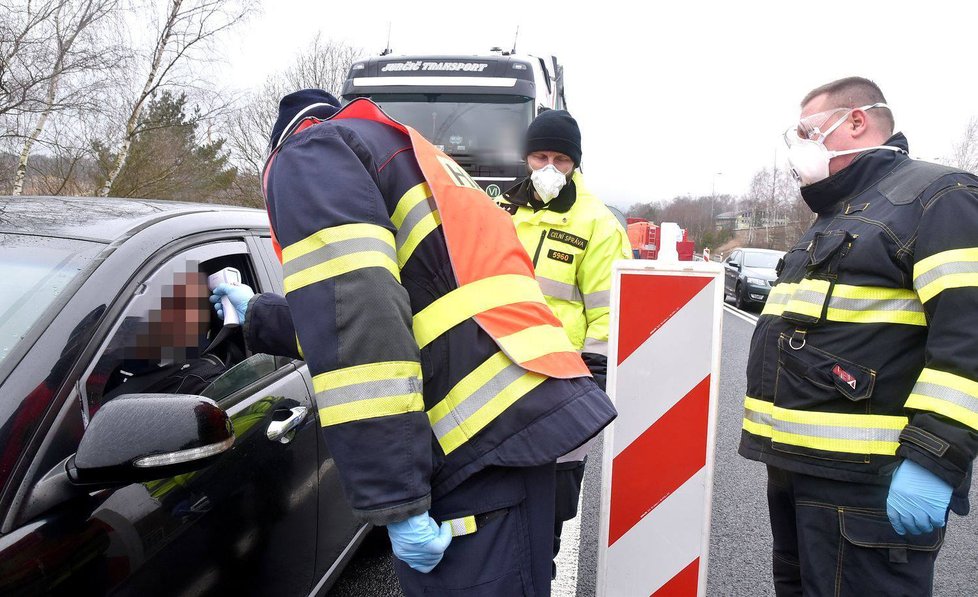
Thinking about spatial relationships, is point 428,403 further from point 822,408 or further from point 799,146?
point 799,146

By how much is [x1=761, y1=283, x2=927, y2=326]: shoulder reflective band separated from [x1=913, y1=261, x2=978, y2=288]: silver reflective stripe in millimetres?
96

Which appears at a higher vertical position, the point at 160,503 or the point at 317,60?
the point at 317,60

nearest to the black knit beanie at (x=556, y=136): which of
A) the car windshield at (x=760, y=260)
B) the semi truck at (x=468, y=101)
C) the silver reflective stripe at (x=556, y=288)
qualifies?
the silver reflective stripe at (x=556, y=288)

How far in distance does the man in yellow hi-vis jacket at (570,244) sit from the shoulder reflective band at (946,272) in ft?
3.70

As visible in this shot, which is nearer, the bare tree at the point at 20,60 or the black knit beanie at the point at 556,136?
the black knit beanie at the point at 556,136

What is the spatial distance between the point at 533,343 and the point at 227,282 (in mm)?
1099

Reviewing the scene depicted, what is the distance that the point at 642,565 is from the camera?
209cm

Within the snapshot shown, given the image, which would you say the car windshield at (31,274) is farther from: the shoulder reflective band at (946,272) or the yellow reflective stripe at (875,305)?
the shoulder reflective band at (946,272)

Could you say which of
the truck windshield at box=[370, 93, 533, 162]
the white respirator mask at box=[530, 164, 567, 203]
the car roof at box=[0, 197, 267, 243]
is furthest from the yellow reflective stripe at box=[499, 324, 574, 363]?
the truck windshield at box=[370, 93, 533, 162]

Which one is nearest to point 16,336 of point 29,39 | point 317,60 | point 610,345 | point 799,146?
point 610,345

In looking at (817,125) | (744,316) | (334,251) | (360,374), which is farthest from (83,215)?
(744,316)

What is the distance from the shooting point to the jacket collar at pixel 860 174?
1.92 m

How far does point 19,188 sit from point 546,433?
15.5 meters

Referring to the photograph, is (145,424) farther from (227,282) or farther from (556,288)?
(556,288)
